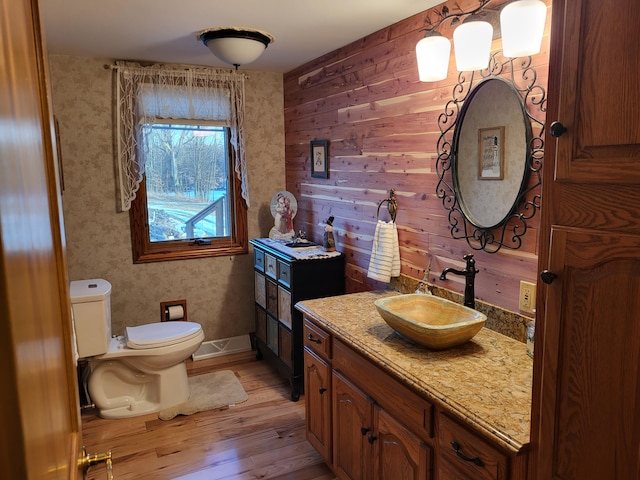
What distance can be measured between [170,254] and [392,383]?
2561 mm

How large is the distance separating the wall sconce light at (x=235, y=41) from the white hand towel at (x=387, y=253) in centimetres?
125

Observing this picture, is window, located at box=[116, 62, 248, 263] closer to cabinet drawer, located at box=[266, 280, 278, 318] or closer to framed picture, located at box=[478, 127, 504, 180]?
cabinet drawer, located at box=[266, 280, 278, 318]

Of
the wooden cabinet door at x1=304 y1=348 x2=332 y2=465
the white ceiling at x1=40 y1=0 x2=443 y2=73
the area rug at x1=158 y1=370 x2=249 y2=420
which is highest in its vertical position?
the white ceiling at x1=40 y1=0 x2=443 y2=73

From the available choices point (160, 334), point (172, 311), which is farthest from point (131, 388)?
point (172, 311)

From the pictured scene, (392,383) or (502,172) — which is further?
(502,172)

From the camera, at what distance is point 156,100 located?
357 centimetres

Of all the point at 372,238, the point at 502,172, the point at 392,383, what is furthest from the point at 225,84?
the point at 392,383

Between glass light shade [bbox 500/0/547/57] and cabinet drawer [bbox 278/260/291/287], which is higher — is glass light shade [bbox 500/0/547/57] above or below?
above

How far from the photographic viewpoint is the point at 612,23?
0.93 metres

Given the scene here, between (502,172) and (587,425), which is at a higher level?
(502,172)

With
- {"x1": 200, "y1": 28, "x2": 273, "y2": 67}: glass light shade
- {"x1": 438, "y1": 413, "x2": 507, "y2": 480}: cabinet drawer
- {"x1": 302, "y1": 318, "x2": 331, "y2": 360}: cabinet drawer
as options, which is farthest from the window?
{"x1": 438, "y1": 413, "x2": 507, "y2": 480}: cabinet drawer

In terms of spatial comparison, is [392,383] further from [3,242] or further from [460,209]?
[3,242]

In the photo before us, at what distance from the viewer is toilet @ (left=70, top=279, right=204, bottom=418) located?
299 cm

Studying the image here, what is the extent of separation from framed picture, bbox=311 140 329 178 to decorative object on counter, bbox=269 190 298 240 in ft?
1.03
